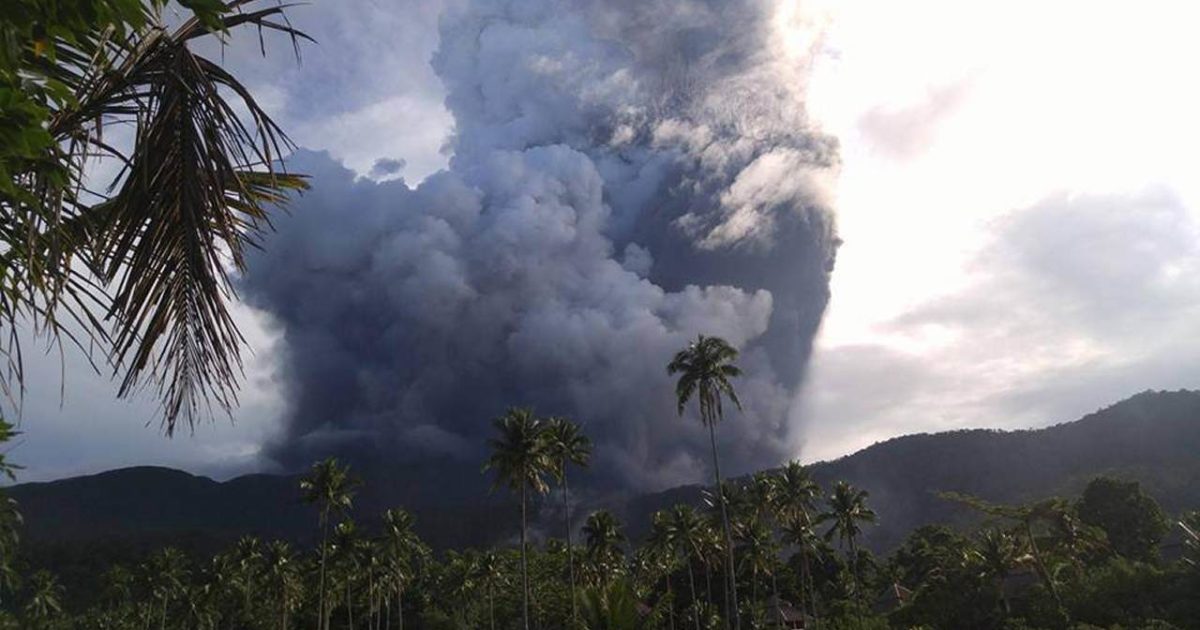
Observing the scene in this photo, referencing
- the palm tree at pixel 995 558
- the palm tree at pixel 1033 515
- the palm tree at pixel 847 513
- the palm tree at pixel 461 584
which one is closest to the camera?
the palm tree at pixel 1033 515

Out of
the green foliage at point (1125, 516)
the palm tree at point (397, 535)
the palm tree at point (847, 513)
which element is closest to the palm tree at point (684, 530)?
the palm tree at point (847, 513)

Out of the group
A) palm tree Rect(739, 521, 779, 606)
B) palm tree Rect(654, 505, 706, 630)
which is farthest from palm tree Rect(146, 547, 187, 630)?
palm tree Rect(739, 521, 779, 606)

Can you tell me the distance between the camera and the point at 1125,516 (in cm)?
8694

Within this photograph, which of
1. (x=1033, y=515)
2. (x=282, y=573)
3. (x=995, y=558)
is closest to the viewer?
(x=995, y=558)

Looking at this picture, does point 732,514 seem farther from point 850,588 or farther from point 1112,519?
point 1112,519

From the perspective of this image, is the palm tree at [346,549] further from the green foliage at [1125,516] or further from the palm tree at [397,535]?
the green foliage at [1125,516]

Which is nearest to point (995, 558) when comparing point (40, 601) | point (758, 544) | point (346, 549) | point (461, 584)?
point (758, 544)

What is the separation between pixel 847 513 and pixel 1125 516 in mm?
42787

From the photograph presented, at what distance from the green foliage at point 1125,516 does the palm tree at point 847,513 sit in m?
36.5

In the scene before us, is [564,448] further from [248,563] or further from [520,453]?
[248,563]

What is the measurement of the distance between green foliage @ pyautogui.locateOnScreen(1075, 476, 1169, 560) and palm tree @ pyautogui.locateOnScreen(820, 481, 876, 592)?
36.5 meters

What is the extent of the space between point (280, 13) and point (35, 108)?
147cm

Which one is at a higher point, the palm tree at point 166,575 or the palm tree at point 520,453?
the palm tree at point 520,453

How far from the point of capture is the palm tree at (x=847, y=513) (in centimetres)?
6869
